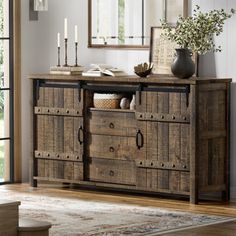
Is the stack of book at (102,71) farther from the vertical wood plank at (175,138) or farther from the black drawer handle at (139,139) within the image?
the vertical wood plank at (175,138)

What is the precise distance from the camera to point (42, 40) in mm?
8781

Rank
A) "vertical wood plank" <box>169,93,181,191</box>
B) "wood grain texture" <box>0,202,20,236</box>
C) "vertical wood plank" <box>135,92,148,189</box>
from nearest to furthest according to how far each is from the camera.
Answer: "wood grain texture" <box>0,202,20,236</box>, "vertical wood plank" <box>169,93,181,191</box>, "vertical wood plank" <box>135,92,148,189</box>

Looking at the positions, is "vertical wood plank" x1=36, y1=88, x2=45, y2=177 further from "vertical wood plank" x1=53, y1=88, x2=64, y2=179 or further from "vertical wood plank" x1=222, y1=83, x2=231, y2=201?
"vertical wood plank" x1=222, y1=83, x2=231, y2=201

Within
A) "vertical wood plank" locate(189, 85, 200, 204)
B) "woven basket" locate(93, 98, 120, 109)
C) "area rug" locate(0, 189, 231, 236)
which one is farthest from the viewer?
"woven basket" locate(93, 98, 120, 109)

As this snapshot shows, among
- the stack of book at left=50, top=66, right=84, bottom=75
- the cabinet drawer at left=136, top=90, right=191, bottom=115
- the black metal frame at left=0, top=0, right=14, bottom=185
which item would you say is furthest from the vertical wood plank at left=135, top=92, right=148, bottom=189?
the black metal frame at left=0, top=0, right=14, bottom=185

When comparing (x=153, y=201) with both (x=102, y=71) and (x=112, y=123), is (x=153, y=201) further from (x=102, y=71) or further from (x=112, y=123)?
(x=102, y=71)

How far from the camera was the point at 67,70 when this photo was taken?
8.26 metres

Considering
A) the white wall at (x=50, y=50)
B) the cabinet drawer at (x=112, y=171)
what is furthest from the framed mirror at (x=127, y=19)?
the cabinet drawer at (x=112, y=171)

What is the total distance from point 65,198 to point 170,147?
0.96 m

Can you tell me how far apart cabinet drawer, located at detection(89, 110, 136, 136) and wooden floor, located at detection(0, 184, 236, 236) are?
0.53m

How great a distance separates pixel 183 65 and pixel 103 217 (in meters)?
1.47

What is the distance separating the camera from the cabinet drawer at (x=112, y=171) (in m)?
7.80

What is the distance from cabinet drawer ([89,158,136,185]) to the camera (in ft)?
25.6

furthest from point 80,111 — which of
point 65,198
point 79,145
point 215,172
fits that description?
point 215,172
